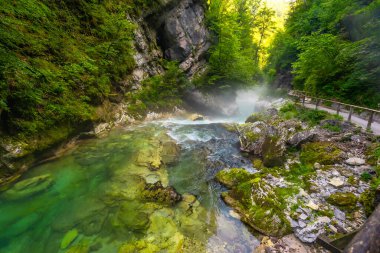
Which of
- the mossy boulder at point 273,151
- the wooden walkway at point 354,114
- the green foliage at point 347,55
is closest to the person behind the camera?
the mossy boulder at point 273,151

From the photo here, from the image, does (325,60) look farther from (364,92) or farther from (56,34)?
(56,34)

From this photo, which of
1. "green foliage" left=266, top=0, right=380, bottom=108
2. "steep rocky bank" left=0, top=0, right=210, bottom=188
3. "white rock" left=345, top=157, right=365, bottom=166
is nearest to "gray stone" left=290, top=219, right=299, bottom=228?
"white rock" left=345, top=157, right=365, bottom=166

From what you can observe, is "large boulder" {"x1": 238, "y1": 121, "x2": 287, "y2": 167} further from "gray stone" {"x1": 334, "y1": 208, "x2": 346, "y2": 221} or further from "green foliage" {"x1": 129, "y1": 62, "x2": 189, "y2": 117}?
"green foliage" {"x1": 129, "y1": 62, "x2": 189, "y2": 117}

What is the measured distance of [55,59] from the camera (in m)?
8.24

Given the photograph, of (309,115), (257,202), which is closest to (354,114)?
(309,115)

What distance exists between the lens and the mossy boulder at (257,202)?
16.7 ft

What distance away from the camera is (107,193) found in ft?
20.1

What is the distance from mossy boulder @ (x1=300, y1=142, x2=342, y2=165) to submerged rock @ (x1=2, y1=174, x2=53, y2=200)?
9.37 meters

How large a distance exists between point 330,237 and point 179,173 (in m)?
5.03

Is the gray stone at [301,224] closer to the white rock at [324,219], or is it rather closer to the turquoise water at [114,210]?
the white rock at [324,219]

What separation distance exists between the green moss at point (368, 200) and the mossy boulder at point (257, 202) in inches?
75.7

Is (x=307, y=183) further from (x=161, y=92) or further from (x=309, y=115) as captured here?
(x=161, y=92)

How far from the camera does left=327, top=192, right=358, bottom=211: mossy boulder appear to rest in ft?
17.2

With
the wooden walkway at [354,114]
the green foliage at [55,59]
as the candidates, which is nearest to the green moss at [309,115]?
the wooden walkway at [354,114]
